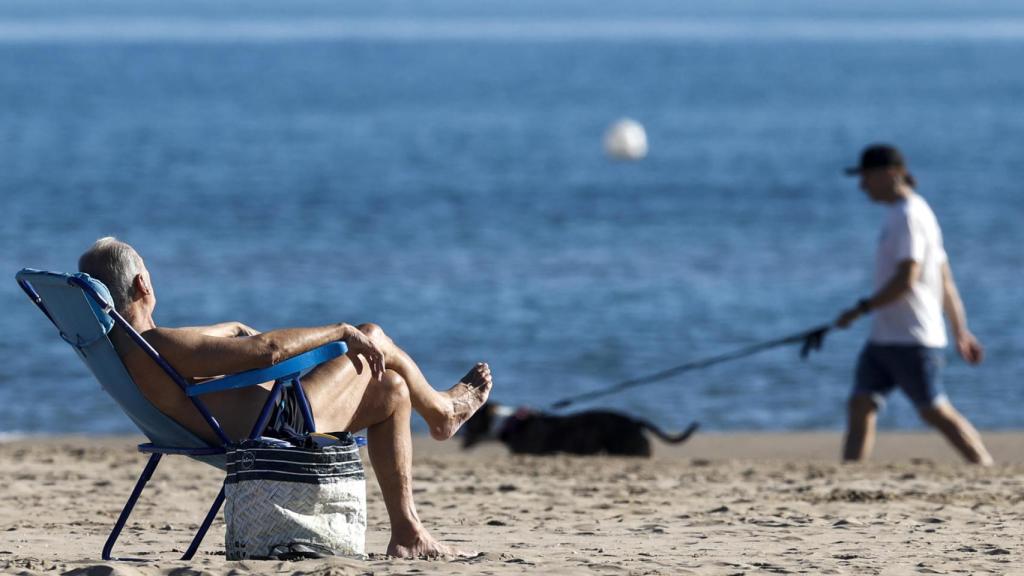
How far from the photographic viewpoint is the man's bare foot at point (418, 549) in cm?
488

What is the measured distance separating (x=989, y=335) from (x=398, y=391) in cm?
899

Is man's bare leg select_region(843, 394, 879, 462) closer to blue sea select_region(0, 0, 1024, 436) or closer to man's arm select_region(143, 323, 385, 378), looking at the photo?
blue sea select_region(0, 0, 1024, 436)

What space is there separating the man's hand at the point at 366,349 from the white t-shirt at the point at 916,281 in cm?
368

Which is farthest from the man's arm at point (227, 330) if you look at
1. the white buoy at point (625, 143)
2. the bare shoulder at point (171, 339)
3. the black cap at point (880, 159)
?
the white buoy at point (625, 143)

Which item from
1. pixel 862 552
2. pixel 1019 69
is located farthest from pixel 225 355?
pixel 1019 69

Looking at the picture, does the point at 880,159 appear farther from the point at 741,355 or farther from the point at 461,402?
the point at 461,402

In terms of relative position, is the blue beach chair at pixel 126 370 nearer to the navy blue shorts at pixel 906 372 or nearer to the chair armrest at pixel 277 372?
the chair armrest at pixel 277 372

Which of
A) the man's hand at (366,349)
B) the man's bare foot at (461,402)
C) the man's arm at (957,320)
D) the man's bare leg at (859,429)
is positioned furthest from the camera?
the man's arm at (957,320)

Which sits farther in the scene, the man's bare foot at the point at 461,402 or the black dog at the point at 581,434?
the black dog at the point at 581,434

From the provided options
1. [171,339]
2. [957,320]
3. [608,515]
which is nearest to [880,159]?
[957,320]

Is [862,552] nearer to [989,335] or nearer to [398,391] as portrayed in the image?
[398,391]

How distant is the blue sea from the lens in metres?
11.8

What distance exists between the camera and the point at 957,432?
7793 mm

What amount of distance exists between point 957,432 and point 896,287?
72 centimetres
